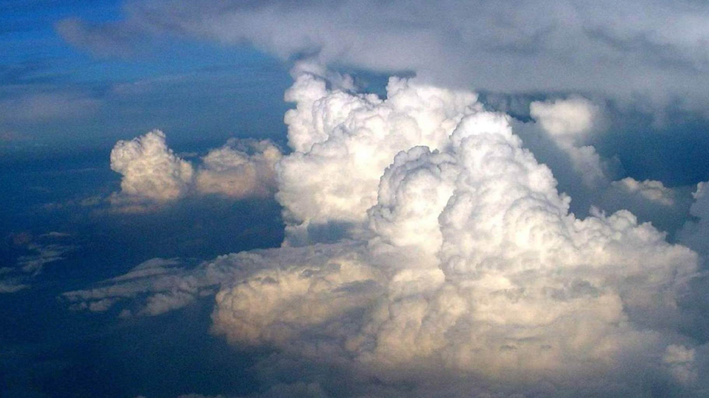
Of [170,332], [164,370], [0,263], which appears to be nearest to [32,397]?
[164,370]

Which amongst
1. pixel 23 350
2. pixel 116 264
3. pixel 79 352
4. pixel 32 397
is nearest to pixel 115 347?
pixel 79 352

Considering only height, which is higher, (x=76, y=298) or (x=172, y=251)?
(x=172, y=251)

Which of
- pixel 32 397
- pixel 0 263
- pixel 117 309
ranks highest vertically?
pixel 0 263

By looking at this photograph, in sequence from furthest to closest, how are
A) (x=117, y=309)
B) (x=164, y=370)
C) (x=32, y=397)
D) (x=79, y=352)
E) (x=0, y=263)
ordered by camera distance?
(x=0, y=263) → (x=117, y=309) → (x=79, y=352) → (x=164, y=370) → (x=32, y=397)

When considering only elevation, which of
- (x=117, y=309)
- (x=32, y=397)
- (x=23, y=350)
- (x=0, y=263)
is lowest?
(x=32, y=397)

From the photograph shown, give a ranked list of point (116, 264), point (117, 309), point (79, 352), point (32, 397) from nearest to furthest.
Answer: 1. point (32, 397)
2. point (79, 352)
3. point (117, 309)
4. point (116, 264)

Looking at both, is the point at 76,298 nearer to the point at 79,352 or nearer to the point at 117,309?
the point at 117,309

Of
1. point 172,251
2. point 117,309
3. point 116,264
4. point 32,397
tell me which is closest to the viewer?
point 32,397

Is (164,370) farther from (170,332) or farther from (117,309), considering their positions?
(117,309)

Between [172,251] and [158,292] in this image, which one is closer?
[158,292]
